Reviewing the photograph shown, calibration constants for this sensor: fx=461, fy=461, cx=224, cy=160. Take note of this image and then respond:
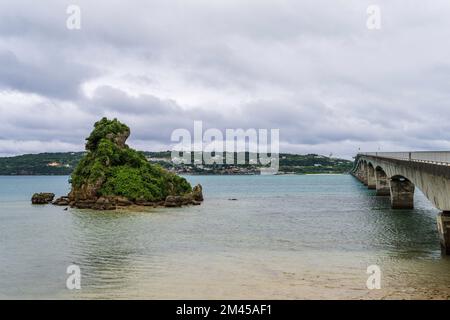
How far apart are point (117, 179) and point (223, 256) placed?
1830 inches

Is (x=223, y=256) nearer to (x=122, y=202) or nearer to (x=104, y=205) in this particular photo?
(x=104, y=205)

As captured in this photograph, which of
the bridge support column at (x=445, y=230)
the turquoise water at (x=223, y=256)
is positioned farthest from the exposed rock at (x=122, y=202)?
the bridge support column at (x=445, y=230)

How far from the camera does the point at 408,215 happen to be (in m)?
56.2

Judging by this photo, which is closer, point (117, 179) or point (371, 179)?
point (117, 179)

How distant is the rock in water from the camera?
236 ft

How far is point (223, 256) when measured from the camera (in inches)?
1236

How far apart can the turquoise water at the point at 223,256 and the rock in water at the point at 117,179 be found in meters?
15.3

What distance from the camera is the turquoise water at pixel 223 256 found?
22797 millimetres

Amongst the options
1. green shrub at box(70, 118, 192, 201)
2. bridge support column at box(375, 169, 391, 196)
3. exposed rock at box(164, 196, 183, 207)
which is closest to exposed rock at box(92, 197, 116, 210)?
green shrub at box(70, 118, 192, 201)

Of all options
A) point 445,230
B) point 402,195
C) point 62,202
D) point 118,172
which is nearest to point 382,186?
point 402,195

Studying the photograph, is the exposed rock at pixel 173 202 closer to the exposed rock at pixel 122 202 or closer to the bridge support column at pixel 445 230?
the exposed rock at pixel 122 202
